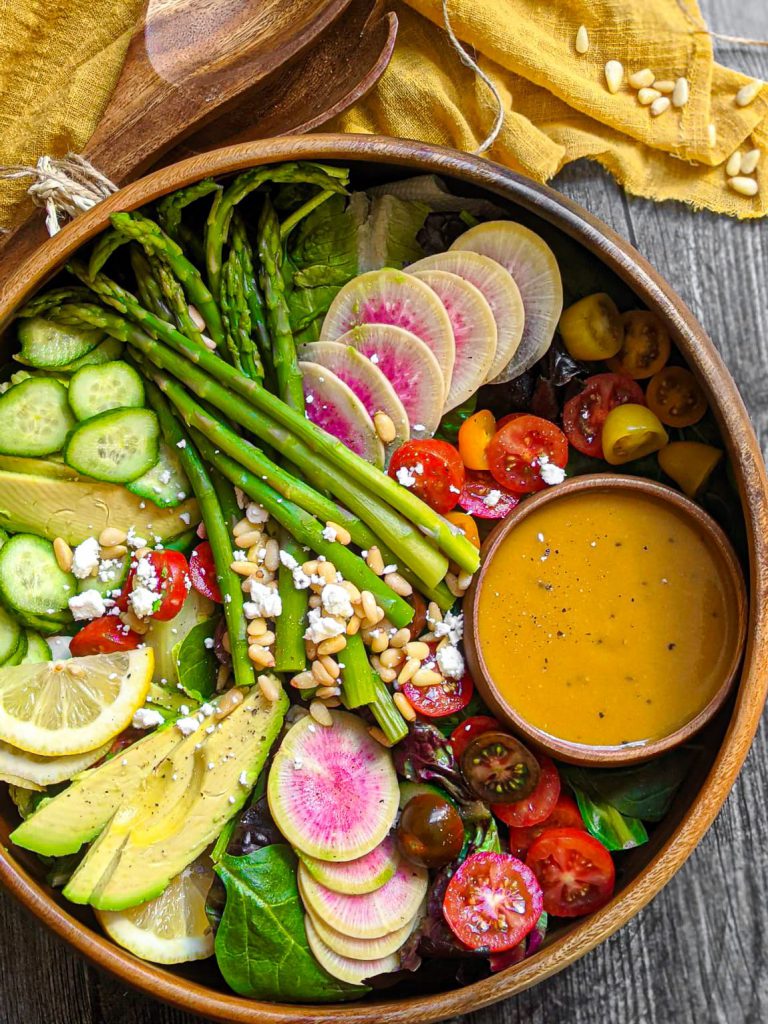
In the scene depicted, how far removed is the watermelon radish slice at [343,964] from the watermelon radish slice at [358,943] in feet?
0.08

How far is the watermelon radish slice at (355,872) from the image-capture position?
306 centimetres

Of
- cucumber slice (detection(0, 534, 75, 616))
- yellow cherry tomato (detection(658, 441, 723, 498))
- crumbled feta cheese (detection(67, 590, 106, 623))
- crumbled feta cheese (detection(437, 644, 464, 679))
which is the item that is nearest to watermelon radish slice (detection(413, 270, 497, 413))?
yellow cherry tomato (detection(658, 441, 723, 498))

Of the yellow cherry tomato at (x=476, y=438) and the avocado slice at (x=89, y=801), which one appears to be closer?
the avocado slice at (x=89, y=801)

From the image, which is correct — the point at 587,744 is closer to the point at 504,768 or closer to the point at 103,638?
the point at 504,768

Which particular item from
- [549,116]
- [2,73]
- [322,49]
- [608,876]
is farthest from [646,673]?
[2,73]

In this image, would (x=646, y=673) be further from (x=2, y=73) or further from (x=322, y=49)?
(x=2, y=73)

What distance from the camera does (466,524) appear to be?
326 cm

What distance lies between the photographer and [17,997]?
134 inches

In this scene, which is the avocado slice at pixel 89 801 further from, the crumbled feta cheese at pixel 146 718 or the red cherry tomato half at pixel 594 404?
the red cherry tomato half at pixel 594 404

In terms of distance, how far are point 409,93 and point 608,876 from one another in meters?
3.02

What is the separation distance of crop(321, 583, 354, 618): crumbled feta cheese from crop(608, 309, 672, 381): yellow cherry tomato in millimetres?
1334

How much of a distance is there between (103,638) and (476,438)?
4.98 ft

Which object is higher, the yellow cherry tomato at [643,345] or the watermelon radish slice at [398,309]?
the watermelon radish slice at [398,309]

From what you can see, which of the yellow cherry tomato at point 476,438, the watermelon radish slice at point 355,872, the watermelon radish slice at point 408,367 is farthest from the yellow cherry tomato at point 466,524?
the watermelon radish slice at point 355,872
